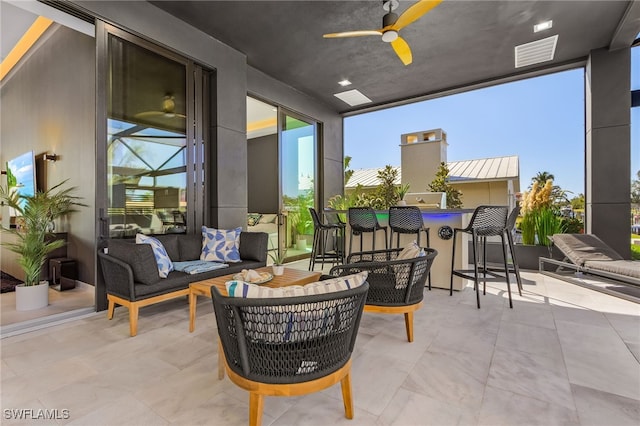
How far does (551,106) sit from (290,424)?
10619 mm

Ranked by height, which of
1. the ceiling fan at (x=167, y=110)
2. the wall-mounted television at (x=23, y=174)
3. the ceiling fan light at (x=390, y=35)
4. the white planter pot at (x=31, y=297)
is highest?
the ceiling fan light at (x=390, y=35)

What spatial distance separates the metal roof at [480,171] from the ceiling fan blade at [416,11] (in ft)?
19.4

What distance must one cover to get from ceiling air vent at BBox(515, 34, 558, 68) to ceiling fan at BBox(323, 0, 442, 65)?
7.93 feet

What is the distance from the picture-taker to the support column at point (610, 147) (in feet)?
15.2

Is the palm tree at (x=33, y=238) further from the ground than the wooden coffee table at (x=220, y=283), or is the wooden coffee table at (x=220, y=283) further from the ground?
the palm tree at (x=33, y=238)

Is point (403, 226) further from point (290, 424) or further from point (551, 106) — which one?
point (551, 106)

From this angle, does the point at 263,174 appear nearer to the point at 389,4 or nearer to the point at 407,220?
the point at 407,220

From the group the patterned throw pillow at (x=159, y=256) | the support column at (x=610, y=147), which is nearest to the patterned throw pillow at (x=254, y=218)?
the patterned throw pillow at (x=159, y=256)

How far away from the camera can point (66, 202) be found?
3.97 m

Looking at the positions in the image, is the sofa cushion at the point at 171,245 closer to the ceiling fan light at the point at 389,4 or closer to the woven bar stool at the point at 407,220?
the woven bar stool at the point at 407,220

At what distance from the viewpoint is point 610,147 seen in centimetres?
472

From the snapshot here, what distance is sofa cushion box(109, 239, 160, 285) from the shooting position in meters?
2.86

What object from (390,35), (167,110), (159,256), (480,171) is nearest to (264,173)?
(167,110)

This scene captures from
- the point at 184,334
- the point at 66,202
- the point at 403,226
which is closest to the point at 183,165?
the point at 66,202
